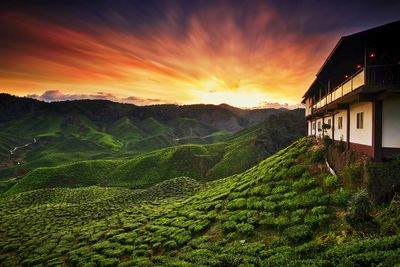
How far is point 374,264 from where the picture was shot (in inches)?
494

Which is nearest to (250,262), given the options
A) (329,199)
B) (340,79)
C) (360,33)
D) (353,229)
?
(353,229)

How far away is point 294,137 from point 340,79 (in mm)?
94379

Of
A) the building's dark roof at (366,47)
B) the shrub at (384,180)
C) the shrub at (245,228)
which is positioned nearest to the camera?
the shrub at (384,180)

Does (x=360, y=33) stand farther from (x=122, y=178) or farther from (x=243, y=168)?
(x=122, y=178)

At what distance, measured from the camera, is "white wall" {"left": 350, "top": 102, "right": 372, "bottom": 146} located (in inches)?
846

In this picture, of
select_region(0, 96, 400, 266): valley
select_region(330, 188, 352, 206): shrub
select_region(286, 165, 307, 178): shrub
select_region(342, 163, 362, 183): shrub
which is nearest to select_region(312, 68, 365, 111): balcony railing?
select_region(342, 163, 362, 183): shrub

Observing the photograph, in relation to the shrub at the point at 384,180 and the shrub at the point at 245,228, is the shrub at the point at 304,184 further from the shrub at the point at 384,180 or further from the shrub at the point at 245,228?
the shrub at the point at 384,180

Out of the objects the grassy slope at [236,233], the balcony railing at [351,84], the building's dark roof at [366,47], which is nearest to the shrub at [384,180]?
the grassy slope at [236,233]

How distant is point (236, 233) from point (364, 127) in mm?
13948

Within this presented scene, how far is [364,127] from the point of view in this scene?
2264 centimetres

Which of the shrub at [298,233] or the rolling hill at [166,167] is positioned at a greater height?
the shrub at [298,233]

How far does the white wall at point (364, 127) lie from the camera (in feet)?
70.5

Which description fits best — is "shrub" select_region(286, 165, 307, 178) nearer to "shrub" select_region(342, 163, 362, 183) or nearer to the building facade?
the building facade

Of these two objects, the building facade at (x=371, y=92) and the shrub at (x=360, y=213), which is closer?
the shrub at (x=360, y=213)
